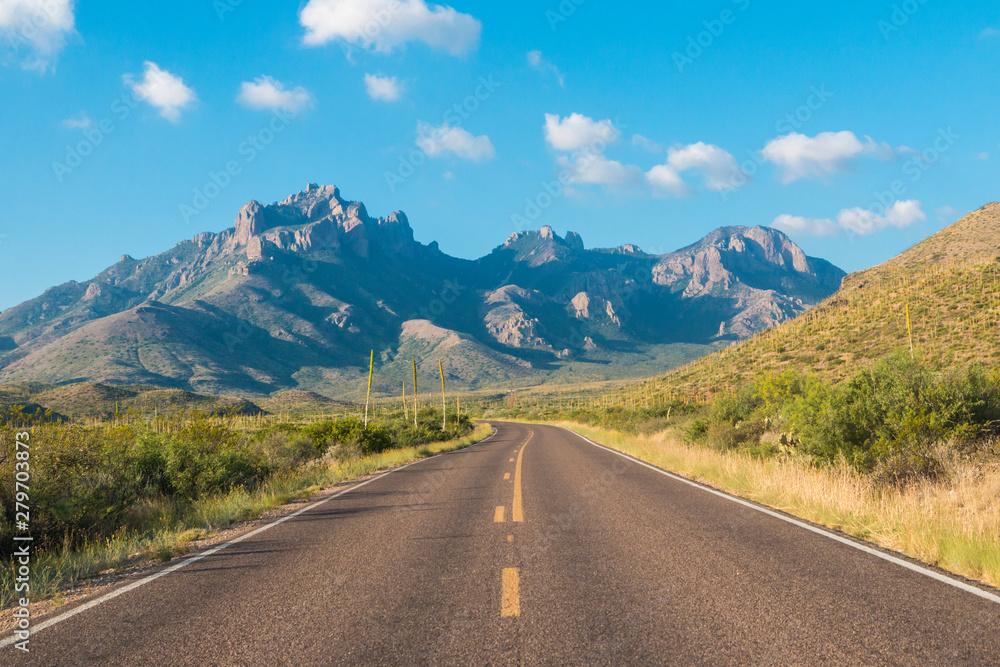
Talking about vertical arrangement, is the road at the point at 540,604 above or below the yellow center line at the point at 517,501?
above

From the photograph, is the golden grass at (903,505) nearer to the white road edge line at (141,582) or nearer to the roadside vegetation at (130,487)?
the white road edge line at (141,582)

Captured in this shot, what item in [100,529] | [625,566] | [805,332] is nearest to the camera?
[625,566]

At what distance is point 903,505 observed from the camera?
743 cm

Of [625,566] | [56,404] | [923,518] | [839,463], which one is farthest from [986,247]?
[56,404]

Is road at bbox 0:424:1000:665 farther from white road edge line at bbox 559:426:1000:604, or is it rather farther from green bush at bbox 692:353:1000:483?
green bush at bbox 692:353:1000:483

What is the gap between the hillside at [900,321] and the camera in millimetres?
31062

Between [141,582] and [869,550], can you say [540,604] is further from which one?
[141,582]

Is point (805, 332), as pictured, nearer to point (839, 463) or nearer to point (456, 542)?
point (839, 463)

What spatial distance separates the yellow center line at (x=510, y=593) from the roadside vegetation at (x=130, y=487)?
4.55 metres

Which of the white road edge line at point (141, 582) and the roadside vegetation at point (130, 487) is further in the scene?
the roadside vegetation at point (130, 487)

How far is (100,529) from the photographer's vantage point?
26.9ft

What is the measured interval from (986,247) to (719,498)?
57.1 m

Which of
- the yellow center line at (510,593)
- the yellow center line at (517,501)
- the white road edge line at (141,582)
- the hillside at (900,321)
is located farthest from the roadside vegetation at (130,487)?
the hillside at (900,321)

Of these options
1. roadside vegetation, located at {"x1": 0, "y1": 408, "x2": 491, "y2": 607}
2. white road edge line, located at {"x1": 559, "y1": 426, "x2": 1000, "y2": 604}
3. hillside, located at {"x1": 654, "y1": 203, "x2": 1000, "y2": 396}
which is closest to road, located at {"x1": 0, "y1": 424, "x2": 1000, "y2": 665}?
white road edge line, located at {"x1": 559, "y1": 426, "x2": 1000, "y2": 604}
